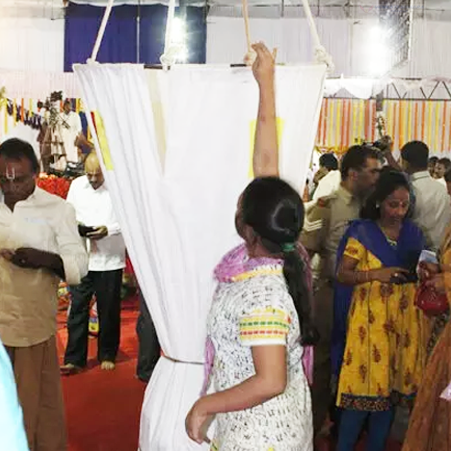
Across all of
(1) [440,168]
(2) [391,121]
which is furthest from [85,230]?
(2) [391,121]

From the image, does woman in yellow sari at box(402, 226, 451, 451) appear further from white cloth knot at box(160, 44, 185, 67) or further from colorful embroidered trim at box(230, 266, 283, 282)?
white cloth knot at box(160, 44, 185, 67)

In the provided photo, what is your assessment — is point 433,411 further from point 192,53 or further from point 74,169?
point 192,53

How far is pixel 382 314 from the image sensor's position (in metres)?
2.88

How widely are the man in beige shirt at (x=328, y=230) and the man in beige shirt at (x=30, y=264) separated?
1.08m

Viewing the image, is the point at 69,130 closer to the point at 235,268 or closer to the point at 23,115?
the point at 23,115

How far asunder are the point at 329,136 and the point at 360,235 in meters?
8.93

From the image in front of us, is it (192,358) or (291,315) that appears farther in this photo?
(192,358)

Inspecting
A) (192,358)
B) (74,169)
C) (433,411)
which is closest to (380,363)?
(433,411)

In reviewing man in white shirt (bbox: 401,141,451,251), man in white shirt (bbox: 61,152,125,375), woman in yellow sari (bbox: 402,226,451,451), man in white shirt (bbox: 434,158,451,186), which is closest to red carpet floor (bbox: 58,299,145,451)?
man in white shirt (bbox: 61,152,125,375)

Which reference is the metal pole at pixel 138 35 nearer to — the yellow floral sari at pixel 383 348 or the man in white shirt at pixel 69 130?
the man in white shirt at pixel 69 130

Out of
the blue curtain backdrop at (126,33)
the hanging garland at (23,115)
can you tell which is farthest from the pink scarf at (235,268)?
the blue curtain backdrop at (126,33)

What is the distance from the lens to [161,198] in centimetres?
188

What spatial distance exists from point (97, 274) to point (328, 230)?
6.13 feet

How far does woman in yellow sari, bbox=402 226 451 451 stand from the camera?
2.53 meters
